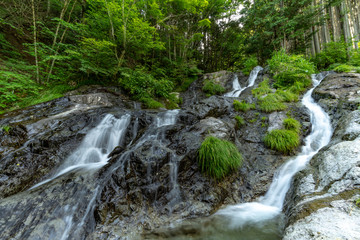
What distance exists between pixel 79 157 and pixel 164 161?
262 cm

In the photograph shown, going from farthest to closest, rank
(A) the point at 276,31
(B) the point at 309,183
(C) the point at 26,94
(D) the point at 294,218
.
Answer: (A) the point at 276,31, (C) the point at 26,94, (B) the point at 309,183, (D) the point at 294,218

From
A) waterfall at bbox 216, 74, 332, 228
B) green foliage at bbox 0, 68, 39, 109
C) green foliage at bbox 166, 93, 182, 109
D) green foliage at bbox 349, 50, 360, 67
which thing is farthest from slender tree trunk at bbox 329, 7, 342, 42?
green foliage at bbox 0, 68, 39, 109

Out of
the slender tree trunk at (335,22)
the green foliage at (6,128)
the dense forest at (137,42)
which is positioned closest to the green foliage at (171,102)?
the dense forest at (137,42)

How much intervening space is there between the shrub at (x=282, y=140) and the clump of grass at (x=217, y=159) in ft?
4.71

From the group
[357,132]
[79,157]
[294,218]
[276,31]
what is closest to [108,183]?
[79,157]

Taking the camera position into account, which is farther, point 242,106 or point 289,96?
point 289,96

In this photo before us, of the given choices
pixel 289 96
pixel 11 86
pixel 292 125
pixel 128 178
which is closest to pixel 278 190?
pixel 292 125

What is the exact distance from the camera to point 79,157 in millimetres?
4410

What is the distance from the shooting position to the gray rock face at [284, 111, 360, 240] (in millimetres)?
1598

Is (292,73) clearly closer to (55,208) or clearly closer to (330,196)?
(330,196)

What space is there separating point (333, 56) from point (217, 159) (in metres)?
12.7

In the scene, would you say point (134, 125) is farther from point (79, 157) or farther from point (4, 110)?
point (4, 110)

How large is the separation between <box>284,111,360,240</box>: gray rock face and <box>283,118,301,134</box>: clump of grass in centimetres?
110

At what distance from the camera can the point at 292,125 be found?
4.75 meters
